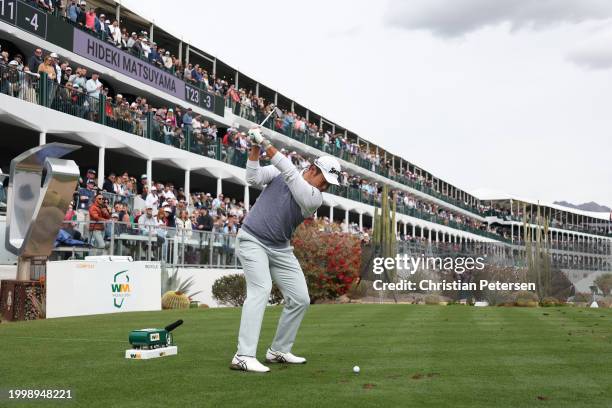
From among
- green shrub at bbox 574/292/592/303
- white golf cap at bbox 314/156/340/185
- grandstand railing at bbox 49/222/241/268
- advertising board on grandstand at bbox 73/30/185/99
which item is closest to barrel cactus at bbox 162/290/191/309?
grandstand railing at bbox 49/222/241/268

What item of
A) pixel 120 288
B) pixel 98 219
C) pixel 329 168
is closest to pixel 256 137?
pixel 329 168

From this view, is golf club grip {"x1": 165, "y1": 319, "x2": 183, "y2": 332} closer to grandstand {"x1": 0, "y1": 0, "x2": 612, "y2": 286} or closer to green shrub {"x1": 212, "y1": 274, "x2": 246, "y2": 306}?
grandstand {"x1": 0, "y1": 0, "x2": 612, "y2": 286}

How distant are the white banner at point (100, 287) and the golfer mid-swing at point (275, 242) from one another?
901 cm

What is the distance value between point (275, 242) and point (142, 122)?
21717mm

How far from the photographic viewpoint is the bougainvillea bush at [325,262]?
981 inches

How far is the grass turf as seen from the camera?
18.0ft

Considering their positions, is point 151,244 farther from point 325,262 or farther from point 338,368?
point 338,368

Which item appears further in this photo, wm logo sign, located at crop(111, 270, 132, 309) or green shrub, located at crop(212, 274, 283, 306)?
green shrub, located at crop(212, 274, 283, 306)

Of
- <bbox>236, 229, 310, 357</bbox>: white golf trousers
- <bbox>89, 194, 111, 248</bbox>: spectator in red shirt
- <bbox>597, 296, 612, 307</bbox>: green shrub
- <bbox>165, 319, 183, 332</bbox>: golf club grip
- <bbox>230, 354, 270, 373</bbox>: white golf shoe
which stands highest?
<bbox>89, 194, 111, 248</bbox>: spectator in red shirt

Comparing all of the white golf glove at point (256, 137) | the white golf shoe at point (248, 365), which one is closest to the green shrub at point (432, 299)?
the white golf shoe at point (248, 365)

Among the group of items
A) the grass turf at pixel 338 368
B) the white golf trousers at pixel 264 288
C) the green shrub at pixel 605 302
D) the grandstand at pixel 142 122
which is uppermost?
the grandstand at pixel 142 122

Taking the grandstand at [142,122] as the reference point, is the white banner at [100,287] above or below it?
below

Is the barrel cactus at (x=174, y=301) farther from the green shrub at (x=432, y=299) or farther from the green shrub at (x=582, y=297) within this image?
the green shrub at (x=582, y=297)

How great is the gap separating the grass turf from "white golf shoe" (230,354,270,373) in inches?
4.1
